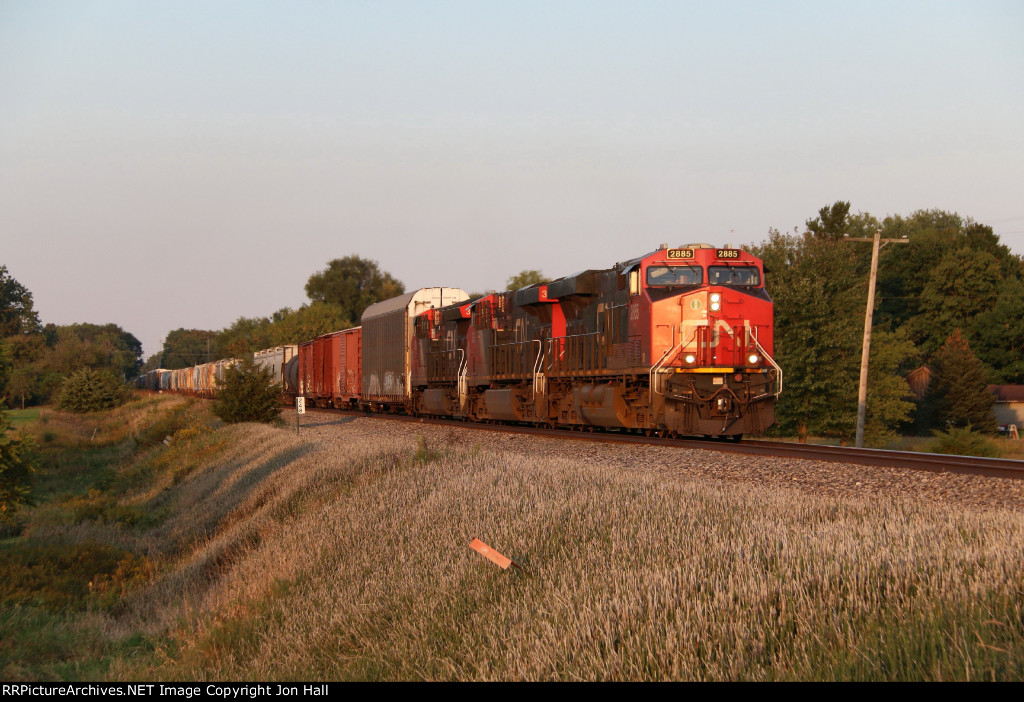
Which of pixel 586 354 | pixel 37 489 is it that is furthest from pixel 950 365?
pixel 37 489

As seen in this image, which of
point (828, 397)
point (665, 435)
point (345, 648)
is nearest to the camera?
point (345, 648)

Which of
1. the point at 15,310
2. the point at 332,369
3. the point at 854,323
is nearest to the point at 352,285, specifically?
the point at 15,310

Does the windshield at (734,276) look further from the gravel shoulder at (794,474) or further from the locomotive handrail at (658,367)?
the gravel shoulder at (794,474)

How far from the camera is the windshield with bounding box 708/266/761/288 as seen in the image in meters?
17.2

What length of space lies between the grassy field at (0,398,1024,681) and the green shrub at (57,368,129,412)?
53.9 meters

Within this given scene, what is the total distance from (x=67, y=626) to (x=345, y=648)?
6.02 meters

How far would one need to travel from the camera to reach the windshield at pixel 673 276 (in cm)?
1689

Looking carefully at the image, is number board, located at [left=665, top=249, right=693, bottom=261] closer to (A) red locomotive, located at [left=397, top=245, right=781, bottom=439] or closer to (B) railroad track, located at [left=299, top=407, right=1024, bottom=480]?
(A) red locomotive, located at [left=397, top=245, right=781, bottom=439]

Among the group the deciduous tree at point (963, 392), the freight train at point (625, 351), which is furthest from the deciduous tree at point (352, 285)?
the freight train at point (625, 351)

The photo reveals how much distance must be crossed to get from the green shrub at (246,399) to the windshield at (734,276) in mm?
19188

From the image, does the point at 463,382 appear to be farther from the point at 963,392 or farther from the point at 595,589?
the point at 963,392

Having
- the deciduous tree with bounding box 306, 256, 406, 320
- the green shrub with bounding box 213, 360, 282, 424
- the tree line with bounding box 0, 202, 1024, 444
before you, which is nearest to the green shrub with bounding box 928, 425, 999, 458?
the tree line with bounding box 0, 202, 1024, 444
